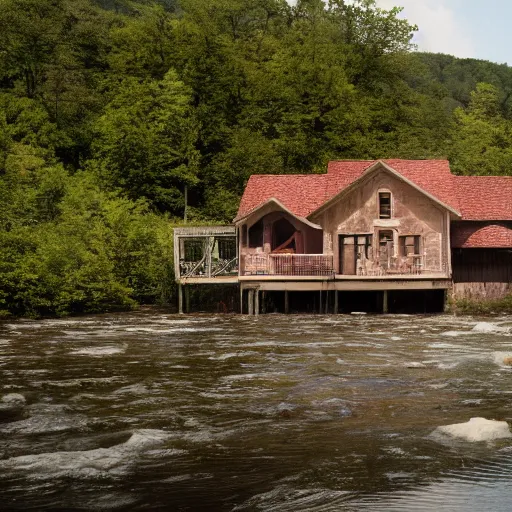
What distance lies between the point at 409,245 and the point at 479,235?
370 cm

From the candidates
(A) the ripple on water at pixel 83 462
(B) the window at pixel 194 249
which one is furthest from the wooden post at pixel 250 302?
(A) the ripple on water at pixel 83 462

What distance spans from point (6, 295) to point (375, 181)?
59.6ft

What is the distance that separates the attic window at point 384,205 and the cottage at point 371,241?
0.05m

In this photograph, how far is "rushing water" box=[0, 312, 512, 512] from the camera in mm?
12375

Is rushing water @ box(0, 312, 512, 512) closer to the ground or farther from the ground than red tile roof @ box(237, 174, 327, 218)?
closer to the ground

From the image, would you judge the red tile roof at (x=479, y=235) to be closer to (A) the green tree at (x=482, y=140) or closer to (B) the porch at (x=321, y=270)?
(B) the porch at (x=321, y=270)

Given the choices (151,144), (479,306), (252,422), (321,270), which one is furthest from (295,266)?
(151,144)

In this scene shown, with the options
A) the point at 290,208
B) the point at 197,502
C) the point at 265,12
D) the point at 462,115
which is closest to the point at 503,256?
the point at 290,208

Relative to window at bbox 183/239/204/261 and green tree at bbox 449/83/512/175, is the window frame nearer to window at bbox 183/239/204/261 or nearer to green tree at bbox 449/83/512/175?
window at bbox 183/239/204/261

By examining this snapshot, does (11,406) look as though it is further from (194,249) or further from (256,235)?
(194,249)

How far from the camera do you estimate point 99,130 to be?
230 feet

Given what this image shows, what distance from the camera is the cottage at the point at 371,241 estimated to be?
4216 centimetres

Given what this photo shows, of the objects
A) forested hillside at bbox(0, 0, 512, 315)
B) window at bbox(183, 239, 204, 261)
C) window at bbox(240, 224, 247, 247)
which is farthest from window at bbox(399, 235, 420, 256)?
forested hillside at bbox(0, 0, 512, 315)

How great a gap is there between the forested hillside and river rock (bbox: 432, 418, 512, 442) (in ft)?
132
